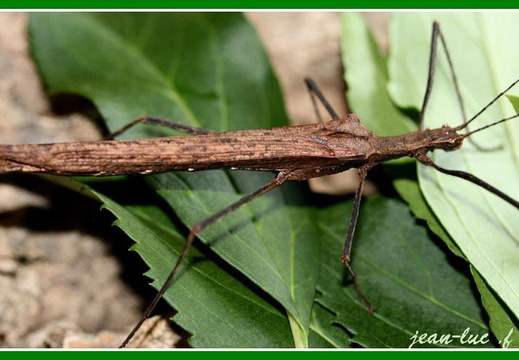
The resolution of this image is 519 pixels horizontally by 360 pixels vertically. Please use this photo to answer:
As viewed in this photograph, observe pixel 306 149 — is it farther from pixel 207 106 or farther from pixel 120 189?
pixel 120 189

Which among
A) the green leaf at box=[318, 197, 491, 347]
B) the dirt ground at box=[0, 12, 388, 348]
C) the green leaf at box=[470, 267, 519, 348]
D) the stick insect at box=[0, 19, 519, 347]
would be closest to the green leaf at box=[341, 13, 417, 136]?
the stick insect at box=[0, 19, 519, 347]

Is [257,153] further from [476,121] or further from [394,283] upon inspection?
[476,121]

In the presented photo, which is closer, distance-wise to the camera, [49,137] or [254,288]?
[254,288]

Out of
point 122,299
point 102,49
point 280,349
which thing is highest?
point 102,49

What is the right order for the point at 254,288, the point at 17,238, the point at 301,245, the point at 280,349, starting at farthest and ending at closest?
1. the point at 17,238
2. the point at 301,245
3. the point at 254,288
4. the point at 280,349

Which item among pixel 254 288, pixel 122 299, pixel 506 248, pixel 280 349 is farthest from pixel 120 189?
pixel 506 248

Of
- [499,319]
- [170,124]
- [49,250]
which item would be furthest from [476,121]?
[49,250]

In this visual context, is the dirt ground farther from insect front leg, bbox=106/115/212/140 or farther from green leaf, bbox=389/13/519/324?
green leaf, bbox=389/13/519/324
